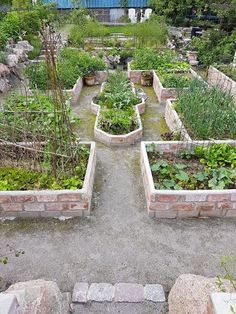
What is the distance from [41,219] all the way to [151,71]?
590 cm

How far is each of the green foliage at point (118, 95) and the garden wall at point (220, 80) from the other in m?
2.07

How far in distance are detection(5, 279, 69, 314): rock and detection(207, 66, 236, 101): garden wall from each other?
18.8ft

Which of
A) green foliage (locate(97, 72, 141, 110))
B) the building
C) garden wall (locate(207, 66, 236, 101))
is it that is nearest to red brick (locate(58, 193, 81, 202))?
green foliage (locate(97, 72, 141, 110))

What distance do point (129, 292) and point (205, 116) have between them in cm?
303

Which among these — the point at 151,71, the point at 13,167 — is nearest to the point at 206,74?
the point at 151,71

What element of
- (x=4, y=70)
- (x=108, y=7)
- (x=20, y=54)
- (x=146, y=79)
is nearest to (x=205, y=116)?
(x=146, y=79)

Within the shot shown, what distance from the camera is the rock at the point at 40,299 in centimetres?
179

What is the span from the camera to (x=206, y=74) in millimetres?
8578

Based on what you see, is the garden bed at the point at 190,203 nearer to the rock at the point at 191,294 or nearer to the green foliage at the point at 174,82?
the rock at the point at 191,294

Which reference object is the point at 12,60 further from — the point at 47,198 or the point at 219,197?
the point at 219,197

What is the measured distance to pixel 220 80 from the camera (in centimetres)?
735

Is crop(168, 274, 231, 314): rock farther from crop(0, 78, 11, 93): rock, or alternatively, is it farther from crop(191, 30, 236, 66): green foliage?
crop(191, 30, 236, 66): green foliage

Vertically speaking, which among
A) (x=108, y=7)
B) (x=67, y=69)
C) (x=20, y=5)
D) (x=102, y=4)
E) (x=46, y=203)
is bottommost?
(x=46, y=203)

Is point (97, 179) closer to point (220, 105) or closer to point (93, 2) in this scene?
point (220, 105)
